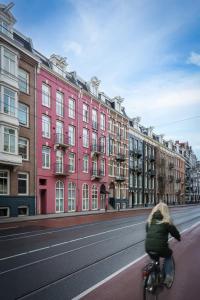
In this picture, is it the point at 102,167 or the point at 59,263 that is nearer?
the point at 59,263

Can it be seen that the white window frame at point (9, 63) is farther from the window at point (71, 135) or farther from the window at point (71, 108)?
the window at point (71, 135)

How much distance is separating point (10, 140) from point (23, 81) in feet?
20.2

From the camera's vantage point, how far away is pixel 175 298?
576 centimetres

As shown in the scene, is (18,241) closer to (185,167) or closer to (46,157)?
(46,157)

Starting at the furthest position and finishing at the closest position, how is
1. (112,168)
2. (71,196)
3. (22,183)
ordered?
(112,168)
(71,196)
(22,183)

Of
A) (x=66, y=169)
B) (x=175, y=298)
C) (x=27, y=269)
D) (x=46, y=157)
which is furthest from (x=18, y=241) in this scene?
(x=66, y=169)

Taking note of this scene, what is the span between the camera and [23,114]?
29.8 m

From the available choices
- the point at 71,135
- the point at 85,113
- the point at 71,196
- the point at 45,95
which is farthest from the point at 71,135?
the point at 71,196

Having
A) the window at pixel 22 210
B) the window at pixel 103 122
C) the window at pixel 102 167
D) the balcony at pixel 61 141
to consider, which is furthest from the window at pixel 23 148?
the window at pixel 103 122

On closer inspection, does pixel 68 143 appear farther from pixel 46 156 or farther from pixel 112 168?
pixel 112 168

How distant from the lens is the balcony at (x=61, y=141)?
112 feet

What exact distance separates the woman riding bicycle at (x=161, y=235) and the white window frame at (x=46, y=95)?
27.9 m

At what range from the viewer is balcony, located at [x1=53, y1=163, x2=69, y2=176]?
3364cm

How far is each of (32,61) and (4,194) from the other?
40.0ft
